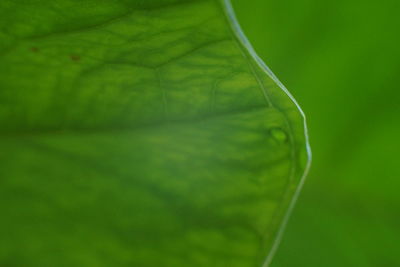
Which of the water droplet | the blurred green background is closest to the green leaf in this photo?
the water droplet

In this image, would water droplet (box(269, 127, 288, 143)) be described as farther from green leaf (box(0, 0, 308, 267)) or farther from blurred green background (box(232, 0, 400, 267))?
blurred green background (box(232, 0, 400, 267))

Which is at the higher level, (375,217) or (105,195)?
(105,195)

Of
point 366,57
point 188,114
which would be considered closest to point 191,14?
point 188,114

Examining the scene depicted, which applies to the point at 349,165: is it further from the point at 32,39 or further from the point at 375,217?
the point at 32,39

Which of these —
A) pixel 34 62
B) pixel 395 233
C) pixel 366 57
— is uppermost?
pixel 34 62

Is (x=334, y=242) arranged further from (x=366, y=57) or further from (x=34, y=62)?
(x=34, y=62)

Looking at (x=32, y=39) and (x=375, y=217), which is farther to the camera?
(x=375, y=217)

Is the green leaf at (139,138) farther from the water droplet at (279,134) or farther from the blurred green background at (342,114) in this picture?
the blurred green background at (342,114)
